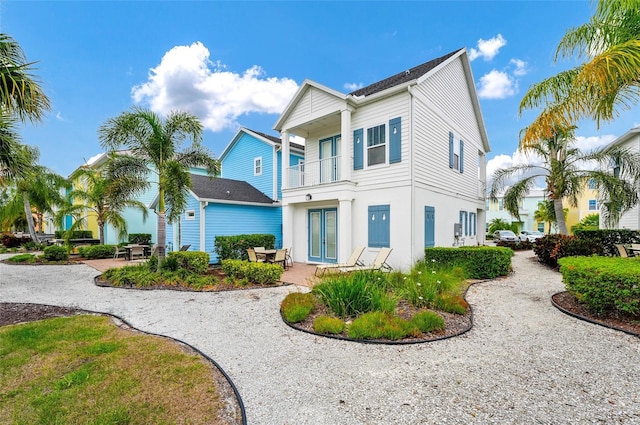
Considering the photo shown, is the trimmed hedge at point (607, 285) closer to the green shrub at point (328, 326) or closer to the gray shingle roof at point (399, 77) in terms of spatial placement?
the green shrub at point (328, 326)

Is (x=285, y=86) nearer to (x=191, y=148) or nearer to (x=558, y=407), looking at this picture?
(x=191, y=148)

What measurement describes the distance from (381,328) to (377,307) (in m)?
0.92

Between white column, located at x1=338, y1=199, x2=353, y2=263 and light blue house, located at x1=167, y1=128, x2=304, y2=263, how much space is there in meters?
5.98

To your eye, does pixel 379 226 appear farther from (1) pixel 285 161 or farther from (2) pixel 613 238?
(2) pixel 613 238

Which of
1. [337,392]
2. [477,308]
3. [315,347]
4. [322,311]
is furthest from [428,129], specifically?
[337,392]

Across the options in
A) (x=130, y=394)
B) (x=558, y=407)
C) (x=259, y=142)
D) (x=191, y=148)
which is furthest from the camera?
(x=259, y=142)

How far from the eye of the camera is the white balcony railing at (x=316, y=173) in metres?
13.7

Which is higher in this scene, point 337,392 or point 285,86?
point 285,86

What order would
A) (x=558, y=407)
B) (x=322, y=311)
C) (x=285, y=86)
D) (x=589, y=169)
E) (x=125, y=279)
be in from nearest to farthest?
(x=558, y=407), (x=322, y=311), (x=125, y=279), (x=589, y=169), (x=285, y=86)

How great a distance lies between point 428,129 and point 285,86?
1313 cm

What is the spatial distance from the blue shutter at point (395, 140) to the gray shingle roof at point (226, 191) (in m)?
8.00

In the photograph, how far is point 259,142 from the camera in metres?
18.9

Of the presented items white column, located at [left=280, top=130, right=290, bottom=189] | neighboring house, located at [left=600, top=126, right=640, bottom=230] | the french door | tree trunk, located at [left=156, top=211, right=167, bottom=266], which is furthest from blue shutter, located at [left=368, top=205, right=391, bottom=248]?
neighboring house, located at [left=600, top=126, right=640, bottom=230]

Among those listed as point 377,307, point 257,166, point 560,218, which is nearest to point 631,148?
point 560,218
